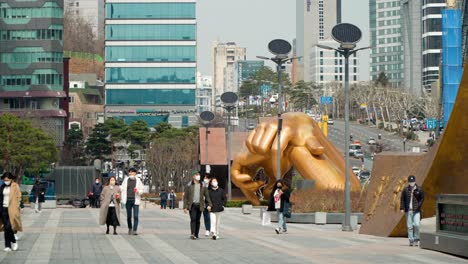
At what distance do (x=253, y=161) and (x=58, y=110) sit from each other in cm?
7610

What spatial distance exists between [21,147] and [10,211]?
6788 cm

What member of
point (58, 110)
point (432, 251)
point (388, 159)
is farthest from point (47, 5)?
point (432, 251)

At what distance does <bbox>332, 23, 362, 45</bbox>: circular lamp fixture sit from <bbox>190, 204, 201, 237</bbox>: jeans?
1013 centimetres

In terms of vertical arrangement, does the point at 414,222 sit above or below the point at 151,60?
below

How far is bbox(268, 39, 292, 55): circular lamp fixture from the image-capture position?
5181 cm

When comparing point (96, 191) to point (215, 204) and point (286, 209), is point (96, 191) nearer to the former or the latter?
point (286, 209)

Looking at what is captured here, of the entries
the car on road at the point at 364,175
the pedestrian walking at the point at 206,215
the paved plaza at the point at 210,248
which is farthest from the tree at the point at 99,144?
the pedestrian walking at the point at 206,215

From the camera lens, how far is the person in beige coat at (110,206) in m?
31.5

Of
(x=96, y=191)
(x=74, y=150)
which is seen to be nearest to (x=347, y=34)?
(x=96, y=191)

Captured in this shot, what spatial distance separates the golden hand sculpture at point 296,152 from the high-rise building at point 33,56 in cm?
7191

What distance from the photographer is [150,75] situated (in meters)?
142

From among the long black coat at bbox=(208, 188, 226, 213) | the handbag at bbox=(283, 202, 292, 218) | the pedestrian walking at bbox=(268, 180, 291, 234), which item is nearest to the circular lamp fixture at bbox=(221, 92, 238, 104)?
the pedestrian walking at bbox=(268, 180, 291, 234)

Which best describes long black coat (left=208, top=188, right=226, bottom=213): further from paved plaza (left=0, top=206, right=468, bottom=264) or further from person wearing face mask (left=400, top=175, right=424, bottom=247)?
person wearing face mask (left=400, top=175, right=424, bottom=247)

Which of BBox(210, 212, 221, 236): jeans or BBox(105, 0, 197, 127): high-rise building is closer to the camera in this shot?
BBox(210, 212, 221, 236): jeans
